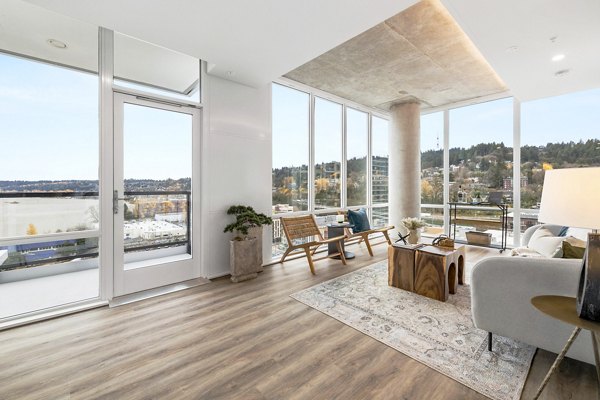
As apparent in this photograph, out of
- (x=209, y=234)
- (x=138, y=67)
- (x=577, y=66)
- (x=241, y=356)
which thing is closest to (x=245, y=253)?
(x=209, y=234)

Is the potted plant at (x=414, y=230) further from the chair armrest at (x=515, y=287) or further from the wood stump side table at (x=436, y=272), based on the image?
the chair armrest at (x=515, y=287)

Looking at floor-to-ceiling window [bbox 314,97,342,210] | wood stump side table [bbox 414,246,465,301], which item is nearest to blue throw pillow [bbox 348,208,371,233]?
floor-to-ceiling window [bbox 314,97,342,210]

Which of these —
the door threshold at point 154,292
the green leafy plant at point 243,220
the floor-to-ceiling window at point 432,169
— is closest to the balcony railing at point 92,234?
the door threshold at point 154,292

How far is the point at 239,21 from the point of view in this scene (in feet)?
7.85

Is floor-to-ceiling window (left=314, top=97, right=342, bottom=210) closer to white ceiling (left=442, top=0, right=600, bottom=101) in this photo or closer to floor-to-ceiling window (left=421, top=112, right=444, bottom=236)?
floor-to-ceiling window (left=421, top=112, right=444, bottom=236)

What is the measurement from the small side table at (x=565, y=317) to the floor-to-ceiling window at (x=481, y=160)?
4.70 metres

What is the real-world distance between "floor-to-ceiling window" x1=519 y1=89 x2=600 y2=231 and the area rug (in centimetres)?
343

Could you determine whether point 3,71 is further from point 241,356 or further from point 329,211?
point 329,211

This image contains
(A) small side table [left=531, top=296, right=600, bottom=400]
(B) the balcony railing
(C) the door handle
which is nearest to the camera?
(A) small side table [left=531, top=296, right=600, bottom=400]

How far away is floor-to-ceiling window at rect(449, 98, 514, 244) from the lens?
17.8 ft

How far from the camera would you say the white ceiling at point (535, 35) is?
236cm

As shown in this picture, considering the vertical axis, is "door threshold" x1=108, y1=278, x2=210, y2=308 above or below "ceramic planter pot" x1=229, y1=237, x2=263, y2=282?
below

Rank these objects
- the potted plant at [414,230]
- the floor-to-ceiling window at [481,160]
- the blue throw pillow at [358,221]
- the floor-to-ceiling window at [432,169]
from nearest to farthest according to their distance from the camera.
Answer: the potted plant at [414,230] < the blue throw pillow at [358,221] < the floor-to-ceiling window at [481,160] < the floor-to-ceiling window at [432,169]

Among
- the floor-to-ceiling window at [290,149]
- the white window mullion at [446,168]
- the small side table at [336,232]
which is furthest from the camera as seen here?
the white window mullion at [446,168]
